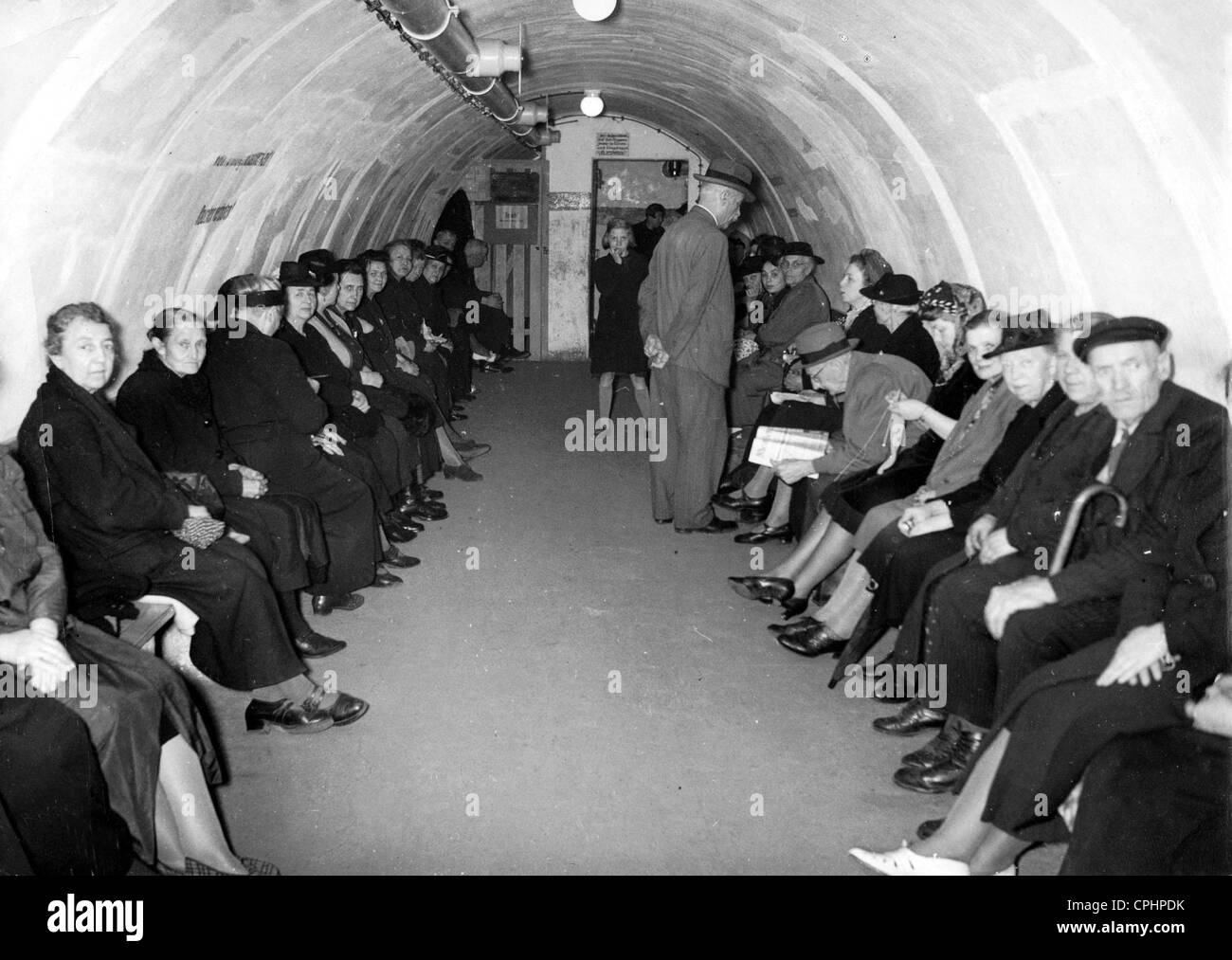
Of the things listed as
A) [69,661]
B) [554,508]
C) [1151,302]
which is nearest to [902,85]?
[1151,302]

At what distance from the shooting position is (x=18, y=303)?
4.34 m

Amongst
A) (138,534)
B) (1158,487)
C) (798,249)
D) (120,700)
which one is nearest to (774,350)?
(798,249)

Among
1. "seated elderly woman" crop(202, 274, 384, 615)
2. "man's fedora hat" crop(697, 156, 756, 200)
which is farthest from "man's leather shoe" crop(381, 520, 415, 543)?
"man's fedora hat" crop(697, 156, 756, 200)

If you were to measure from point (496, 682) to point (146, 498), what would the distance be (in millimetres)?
1617

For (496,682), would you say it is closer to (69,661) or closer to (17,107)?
(69,661)

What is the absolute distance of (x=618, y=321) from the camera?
967cm

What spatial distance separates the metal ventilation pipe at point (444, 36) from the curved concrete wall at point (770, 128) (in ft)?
1.01

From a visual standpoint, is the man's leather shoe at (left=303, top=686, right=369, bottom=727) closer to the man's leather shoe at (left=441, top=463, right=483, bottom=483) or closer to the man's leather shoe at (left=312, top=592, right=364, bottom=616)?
the man's leather shoe at (left=312, top=592, right=364, bottom=616)

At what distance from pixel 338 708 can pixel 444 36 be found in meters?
2.99

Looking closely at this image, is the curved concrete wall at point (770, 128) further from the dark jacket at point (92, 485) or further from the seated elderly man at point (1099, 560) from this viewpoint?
the seated elderly man at point (1099, 560)

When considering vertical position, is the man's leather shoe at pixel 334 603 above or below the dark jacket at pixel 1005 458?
below

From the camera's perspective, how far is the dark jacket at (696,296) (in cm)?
695

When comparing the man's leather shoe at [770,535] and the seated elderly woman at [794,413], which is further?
the man's leather shoe at [770,535]

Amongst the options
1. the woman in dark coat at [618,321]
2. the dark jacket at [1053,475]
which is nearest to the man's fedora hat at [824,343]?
the dark jacket at [1053,475]
